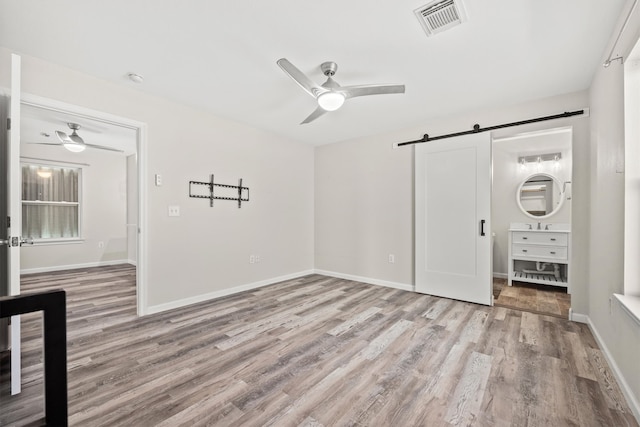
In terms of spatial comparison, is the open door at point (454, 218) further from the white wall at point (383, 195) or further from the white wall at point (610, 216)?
the white wall at point (610, 216)

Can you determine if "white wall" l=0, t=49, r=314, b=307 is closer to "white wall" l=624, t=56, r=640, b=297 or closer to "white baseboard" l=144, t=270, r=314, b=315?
"white baseboard" l=144, t=270, r=314, b=315

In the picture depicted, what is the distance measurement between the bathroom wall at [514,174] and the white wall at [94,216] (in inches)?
310

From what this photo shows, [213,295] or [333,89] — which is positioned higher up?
[333,89]

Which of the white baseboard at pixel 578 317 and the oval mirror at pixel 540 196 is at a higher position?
the oval mirror at pixel 540 196

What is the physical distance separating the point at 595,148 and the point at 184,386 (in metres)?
3.91

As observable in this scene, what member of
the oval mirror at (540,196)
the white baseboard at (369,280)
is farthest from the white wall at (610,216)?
the oval mirror at (540,196)

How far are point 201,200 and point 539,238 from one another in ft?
17.0

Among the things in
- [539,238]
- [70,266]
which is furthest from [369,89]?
[70,266]

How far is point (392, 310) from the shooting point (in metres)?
3.19

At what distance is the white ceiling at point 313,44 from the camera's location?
179 cm

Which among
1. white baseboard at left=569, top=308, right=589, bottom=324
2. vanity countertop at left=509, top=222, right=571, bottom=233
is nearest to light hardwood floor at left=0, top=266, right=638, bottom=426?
white baseboard at left=569, top=308, right=589, bottom=324

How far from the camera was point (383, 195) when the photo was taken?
4328 millimetres

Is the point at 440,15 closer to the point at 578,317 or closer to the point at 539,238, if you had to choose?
the point at 578,317

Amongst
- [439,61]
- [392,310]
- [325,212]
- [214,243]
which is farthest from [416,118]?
[214,243]
